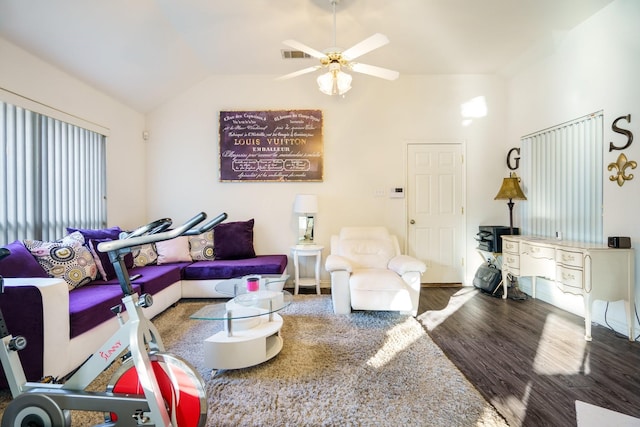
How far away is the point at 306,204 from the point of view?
3625 mm

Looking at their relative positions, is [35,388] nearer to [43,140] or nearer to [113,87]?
[43,140]

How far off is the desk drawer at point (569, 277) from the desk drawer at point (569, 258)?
0.16ft

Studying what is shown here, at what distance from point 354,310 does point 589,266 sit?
82.6 inches

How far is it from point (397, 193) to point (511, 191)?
140 cm

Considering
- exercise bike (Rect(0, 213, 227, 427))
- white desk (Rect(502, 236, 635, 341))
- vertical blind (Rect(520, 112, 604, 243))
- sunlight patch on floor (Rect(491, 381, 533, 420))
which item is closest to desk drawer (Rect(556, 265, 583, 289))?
white desk (Rect(502, 236, 635, 341))

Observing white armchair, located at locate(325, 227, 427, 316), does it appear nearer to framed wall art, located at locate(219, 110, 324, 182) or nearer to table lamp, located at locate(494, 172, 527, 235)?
framed wall art, located at locate(219, 110, 324, 182)

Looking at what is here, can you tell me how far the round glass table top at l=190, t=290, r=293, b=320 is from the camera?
188cm

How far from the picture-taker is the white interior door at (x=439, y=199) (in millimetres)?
4016

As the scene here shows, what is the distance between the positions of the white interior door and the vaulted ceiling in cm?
122

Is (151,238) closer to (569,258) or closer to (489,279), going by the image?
(569,258)

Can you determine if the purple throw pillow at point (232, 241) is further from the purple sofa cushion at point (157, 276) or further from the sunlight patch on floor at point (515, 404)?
the sunlight patch on floor at point (515, 404)

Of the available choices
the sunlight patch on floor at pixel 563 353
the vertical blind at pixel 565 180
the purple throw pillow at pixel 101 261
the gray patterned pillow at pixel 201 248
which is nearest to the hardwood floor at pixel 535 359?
the sunlight patch on floor at pixel 563 353

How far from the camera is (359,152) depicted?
4.00 m

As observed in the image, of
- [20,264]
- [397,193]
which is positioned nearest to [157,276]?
[20,264]
